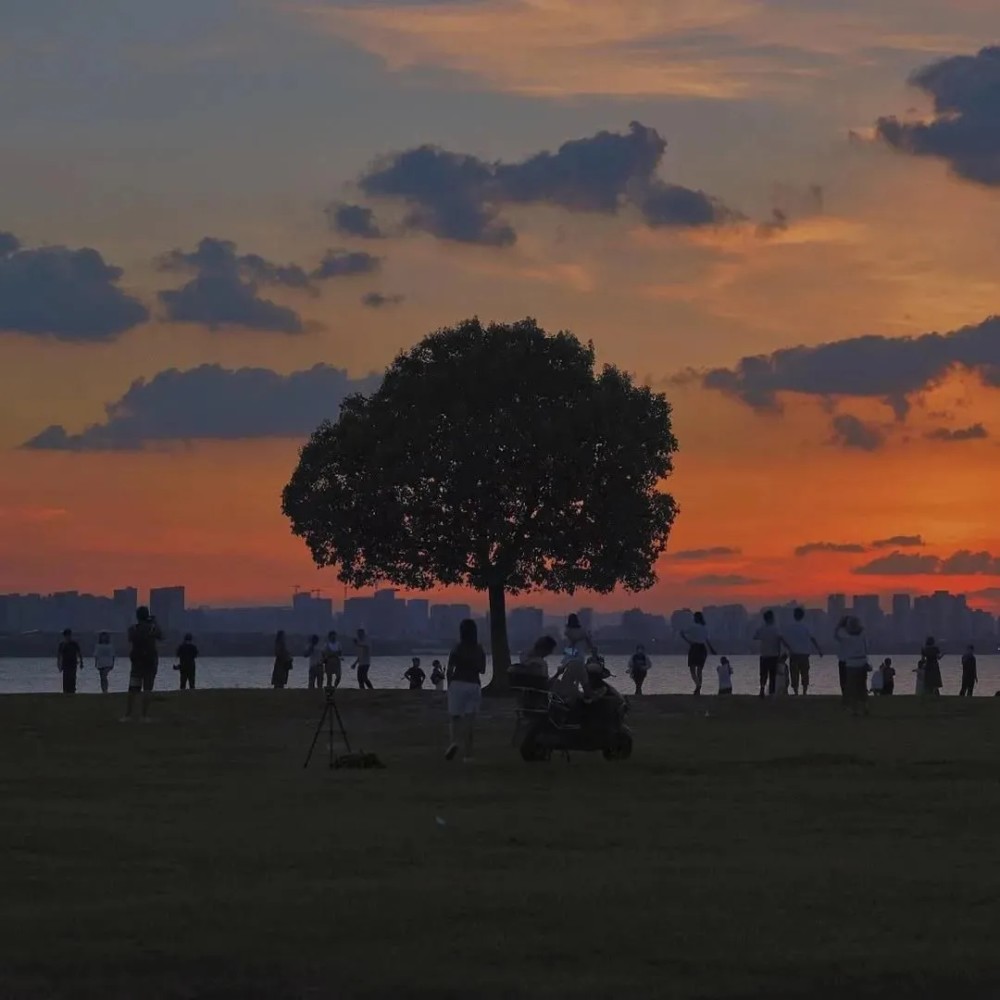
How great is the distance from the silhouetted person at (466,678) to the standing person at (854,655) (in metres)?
14.0

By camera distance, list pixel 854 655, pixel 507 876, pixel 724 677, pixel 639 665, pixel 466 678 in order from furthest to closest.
Result: 1. pixel 639 665
2. pixel 724 677
3. pixel 854 655
4. pixel 466 678
5. pixel 507 876

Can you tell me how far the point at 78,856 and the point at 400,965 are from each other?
630 centimetres

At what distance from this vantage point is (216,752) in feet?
111

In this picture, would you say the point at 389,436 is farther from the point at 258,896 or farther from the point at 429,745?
the point at 258,896

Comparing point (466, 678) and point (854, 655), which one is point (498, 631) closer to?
point (854, 655)

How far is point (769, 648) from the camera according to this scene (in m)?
48.7

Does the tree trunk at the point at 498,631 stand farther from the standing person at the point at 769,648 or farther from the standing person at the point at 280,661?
the standing person at the point at 769,648

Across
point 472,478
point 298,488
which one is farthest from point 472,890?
point 298,488

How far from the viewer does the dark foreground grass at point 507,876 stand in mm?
12383

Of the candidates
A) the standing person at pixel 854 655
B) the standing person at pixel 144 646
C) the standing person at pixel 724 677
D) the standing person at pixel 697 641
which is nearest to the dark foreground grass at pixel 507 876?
the standing person at pixel 144 646

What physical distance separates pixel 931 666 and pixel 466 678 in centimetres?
2871

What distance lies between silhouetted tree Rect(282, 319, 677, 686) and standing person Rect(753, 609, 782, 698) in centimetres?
1180

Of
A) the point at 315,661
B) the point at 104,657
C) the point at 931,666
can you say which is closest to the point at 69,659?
the point at 104,657

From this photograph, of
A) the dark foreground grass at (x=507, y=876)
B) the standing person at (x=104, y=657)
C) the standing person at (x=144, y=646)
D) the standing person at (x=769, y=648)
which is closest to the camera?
the dark foreground grass at (x=507, y=876)
